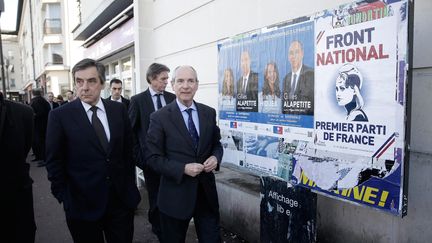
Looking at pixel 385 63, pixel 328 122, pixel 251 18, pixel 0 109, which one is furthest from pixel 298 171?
pixel 0 109

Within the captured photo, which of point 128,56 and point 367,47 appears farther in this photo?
point 128,56

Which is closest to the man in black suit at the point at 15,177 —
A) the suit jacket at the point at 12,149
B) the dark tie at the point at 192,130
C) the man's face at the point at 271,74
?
the suit jacket at the point at 12,149

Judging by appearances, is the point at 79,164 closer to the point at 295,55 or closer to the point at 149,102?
the point at 149,102

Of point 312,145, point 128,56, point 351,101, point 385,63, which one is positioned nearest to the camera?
point 385,63

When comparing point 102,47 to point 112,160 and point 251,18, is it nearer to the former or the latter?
point 251,18

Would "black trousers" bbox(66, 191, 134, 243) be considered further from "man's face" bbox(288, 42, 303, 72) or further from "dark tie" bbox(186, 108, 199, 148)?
"man's face" bbox(288, 42, 303, 72)

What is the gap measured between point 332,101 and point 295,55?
52 cm

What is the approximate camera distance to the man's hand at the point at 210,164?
235 centimetres

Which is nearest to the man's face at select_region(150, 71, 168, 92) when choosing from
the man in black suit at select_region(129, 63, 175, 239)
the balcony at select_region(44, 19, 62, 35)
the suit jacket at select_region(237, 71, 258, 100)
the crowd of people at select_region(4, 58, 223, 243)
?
the man in black suit at select_region(129, 63, 175, 239)

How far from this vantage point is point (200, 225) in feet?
8.45

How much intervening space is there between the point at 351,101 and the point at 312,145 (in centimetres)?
48

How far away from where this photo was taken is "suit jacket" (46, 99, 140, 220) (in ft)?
7.55

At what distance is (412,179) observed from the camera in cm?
237

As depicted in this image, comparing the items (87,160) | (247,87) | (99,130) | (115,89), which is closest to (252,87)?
(247,87)
